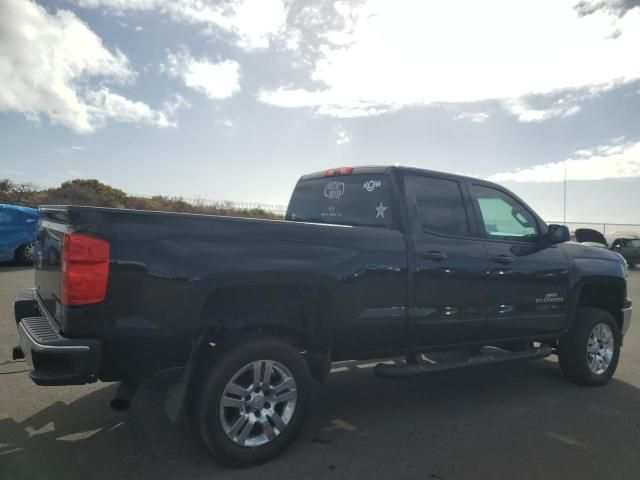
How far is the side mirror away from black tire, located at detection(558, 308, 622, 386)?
994 mm

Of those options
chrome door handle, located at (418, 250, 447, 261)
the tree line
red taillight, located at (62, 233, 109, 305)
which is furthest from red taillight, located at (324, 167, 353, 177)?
the tree line

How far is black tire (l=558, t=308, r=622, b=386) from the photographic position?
17.8ft

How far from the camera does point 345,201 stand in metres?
4.68

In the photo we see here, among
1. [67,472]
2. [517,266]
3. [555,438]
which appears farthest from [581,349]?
[67,472]

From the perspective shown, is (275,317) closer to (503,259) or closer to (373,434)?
(373,434)

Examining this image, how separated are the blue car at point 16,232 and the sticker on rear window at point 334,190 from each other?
11.7 meters

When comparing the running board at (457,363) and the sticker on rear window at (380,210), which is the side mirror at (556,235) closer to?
the running board at (457,363)

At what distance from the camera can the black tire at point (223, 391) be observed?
10.6 feet

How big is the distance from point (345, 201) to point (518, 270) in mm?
1778

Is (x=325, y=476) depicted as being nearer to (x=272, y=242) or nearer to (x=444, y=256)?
(x=272, y=242)

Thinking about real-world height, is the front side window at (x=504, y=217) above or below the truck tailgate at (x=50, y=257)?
above

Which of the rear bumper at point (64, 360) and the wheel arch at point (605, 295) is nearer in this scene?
the rear bumper at point (64, 360)

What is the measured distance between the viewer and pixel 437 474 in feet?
11.0

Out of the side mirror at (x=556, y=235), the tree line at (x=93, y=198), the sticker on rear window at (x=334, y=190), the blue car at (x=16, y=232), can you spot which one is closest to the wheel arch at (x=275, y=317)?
the sticker on rear window at (x=334, y=190)
